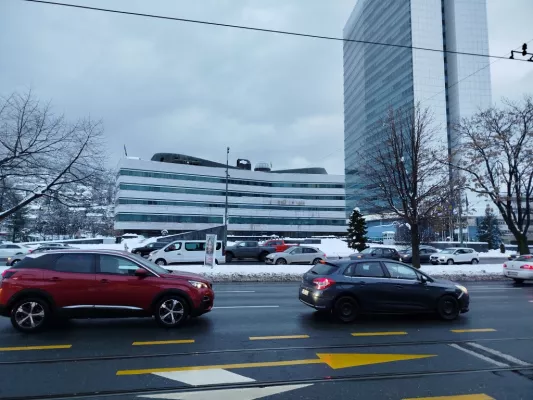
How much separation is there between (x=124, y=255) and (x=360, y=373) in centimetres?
535

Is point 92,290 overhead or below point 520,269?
overhead

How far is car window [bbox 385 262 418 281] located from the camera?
31.1 feet

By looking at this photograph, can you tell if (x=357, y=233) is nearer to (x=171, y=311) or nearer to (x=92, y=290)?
(x=171, y=311)

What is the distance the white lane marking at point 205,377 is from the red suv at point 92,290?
9.25 feet

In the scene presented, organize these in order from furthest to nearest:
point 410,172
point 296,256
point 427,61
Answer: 1. point 427,61
2. point 296,256
3. point 410,172

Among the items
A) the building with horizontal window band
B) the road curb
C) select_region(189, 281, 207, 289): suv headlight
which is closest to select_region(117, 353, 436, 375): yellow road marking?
select_region(189, 281, 207, 289): suv headlight

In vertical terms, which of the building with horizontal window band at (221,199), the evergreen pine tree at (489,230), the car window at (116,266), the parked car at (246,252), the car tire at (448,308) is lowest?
the car tire at (448,308)

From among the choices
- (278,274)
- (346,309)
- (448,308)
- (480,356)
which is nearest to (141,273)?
(346,309)

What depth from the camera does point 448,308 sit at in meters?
9.53

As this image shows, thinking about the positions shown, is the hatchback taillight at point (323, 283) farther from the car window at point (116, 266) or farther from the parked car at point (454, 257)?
the parked car at point (454, 257)

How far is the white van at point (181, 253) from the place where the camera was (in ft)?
82.2

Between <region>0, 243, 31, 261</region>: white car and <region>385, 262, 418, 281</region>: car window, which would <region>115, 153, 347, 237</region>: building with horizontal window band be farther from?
<region>385, 262, 418, 281</region>: car window

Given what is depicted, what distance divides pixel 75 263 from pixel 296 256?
20.7 metres

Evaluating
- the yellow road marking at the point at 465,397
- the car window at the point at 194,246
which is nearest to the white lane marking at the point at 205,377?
the yellow road marking at the point at 465,397
